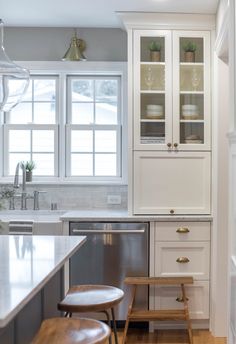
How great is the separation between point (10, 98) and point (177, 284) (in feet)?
6.32

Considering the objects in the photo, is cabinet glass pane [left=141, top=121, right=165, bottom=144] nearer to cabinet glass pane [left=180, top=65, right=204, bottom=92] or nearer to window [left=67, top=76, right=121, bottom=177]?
cabinet glass pane [left=180, top=65, right=204, bottom=92]

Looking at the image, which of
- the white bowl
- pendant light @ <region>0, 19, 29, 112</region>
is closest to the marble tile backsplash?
the white bowl

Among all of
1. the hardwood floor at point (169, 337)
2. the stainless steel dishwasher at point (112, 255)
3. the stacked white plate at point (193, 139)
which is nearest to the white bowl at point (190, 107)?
the stacked white plate at point (193, 139)

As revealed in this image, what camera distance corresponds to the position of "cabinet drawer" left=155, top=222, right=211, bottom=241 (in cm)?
372

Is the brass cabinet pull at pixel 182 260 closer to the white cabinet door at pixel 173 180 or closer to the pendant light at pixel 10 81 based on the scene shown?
the white cabinet door at pixel 173 180

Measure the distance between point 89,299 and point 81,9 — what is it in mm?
2434

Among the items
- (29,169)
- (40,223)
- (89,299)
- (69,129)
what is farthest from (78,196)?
(89,299)

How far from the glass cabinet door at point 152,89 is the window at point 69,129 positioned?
0.60 meters

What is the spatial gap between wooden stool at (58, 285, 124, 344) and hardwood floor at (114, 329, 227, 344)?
1.23m

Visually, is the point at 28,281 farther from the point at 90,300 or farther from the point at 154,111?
the point at 154,111

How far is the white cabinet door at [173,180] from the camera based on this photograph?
3822 millimetres

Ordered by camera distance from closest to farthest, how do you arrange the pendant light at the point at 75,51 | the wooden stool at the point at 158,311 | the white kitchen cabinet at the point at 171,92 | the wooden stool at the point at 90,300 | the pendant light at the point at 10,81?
1. the wooden stool at the point at 90,300
2. the pendant light at the point at 10,81
3. the wooden stool at the point at 158,311
4. the white kitchen cabinet at the point at 171,92
5. the pendant light at the point at 75,51

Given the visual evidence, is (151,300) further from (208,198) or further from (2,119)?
(2,119)

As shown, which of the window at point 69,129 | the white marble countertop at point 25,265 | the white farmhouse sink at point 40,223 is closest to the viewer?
the white marble countertop at point 25,265
